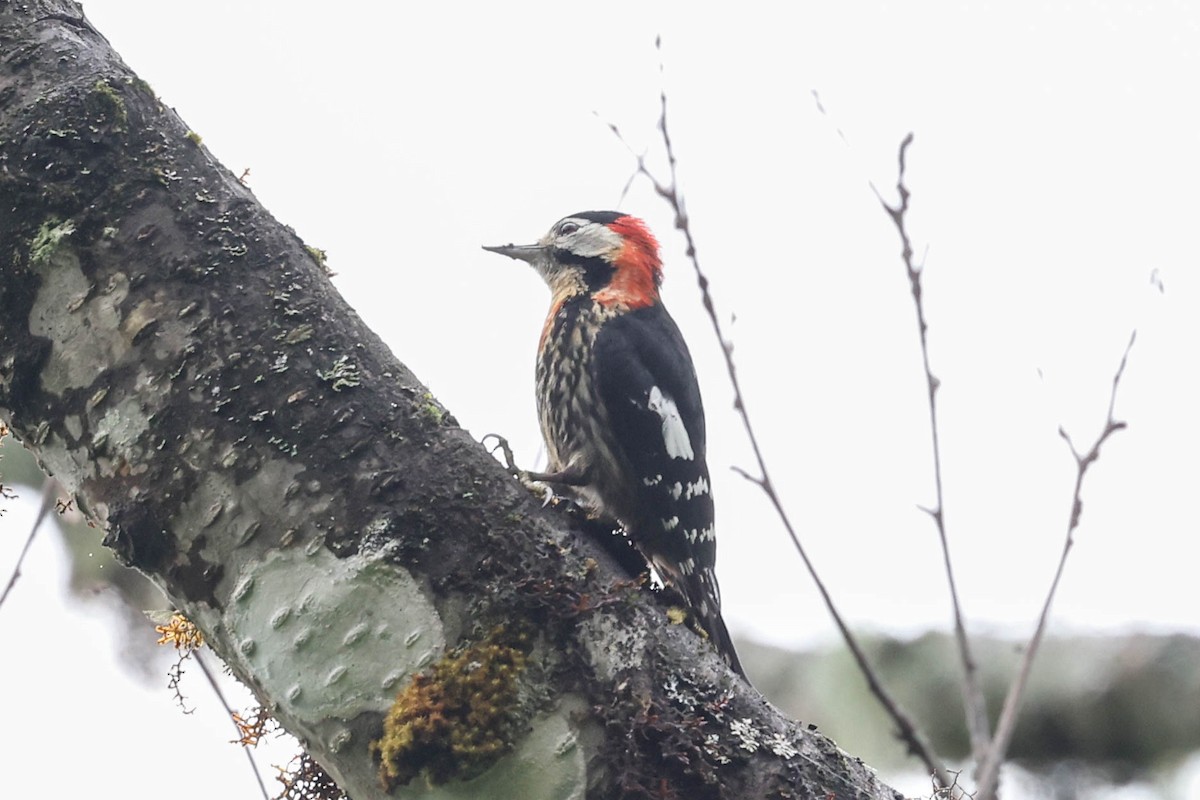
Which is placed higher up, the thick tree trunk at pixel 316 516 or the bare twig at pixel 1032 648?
the bare twig at pixel 1032 648

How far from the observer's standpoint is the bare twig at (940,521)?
7.27ft

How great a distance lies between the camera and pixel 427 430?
5.16 ft

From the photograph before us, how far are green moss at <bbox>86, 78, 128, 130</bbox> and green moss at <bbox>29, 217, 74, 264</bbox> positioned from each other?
185mm

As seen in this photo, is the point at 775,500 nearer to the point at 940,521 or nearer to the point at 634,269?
the point at 940,521

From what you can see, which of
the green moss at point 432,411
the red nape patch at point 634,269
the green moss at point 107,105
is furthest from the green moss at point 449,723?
the red nape patch at point 634,269

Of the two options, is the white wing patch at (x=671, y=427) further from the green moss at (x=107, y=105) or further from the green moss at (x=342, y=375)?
the green moss at (x=107, y=105)

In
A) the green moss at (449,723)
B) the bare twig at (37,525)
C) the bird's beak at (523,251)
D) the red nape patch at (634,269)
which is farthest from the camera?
the bird's beak at (523,251)

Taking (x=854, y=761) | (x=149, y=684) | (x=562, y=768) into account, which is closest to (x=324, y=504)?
(x=562, y=768)

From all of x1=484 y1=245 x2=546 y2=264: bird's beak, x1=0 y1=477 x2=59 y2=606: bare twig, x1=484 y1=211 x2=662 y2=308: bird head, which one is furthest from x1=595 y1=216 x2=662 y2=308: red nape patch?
x1=0 y1=477 x2=59 y2=606: bare twig

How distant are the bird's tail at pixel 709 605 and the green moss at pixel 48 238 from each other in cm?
162

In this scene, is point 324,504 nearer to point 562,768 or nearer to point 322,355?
point 322,355

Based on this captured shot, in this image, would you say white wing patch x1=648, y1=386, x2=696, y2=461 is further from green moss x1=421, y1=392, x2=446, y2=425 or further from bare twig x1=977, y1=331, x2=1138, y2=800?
green moss x1=421, y1=392, x2=446, y2=425

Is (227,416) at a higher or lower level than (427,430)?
lower

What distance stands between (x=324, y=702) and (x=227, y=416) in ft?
1.28
